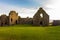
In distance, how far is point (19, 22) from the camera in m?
68.6

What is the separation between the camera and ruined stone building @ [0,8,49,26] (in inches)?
2448

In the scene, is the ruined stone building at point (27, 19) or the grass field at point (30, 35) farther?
the ruined stone building at point (27, 19)

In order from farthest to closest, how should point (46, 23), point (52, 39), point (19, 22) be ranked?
1. point (19, 22)
2. point (46, 23)
3. point (52, 39)

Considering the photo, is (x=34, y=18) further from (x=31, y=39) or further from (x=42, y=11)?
(x=31, y=39)

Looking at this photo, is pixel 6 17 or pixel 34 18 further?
pixel 6 17

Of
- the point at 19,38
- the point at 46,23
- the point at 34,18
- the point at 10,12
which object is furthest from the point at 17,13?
the point at 19,38

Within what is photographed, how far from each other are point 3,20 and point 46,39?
158ft

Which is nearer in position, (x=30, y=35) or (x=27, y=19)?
(x=30, y=35)

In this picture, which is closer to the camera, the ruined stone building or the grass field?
the grass field

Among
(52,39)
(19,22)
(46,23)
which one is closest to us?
(52,39)

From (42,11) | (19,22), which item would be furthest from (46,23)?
(19,22)

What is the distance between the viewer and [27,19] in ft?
226

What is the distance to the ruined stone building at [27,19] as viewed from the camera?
204ft

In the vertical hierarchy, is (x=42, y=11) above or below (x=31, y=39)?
above
